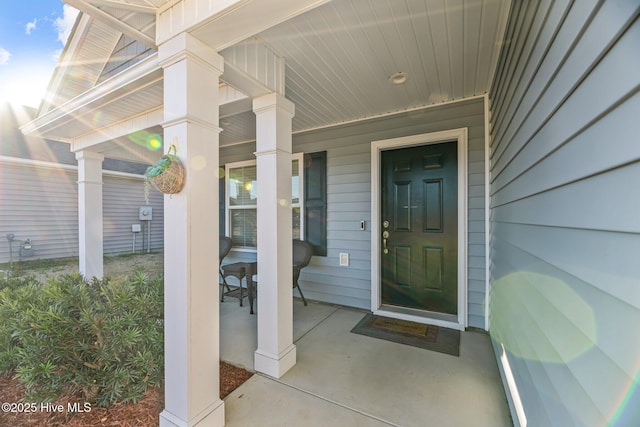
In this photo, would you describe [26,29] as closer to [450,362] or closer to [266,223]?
[266,223]

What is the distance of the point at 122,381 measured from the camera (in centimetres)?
165

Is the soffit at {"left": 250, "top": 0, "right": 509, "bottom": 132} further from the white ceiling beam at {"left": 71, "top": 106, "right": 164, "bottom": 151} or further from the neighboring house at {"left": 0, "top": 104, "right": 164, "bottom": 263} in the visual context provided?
the neighboring house at {"left": 0, "top": 104, "right": 164, "bottom": 263}

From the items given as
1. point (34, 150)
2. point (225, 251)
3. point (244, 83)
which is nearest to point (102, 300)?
point (244, 83)

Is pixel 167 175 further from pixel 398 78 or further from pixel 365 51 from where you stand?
pixel 398 78

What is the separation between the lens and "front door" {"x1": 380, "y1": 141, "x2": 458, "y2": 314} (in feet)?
9.61

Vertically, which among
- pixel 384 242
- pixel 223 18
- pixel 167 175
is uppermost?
pixel 223 18

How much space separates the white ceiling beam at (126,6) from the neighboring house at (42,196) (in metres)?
4.81

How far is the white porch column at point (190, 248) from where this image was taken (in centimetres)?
142

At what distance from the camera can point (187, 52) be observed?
1.44m

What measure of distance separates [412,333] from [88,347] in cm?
266

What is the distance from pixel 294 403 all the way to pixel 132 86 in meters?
2.70

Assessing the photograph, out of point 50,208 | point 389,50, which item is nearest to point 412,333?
point 389,50

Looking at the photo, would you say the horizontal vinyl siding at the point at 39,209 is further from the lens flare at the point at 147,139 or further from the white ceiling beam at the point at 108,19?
the white ceiling beam at the point at 108,19

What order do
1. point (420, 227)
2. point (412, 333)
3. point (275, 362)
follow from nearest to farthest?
point (275, 362)
point (412, 333)
point (420, 227)
